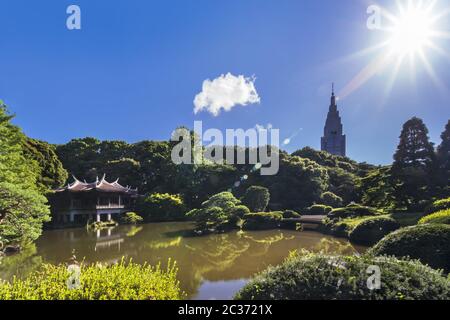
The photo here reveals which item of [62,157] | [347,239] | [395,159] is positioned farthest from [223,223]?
[62,157]

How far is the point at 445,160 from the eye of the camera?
21312 mm

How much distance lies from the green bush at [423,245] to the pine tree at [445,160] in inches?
599

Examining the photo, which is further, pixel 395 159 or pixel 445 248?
pixel 395 159

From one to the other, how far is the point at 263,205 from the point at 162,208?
33.4 ft

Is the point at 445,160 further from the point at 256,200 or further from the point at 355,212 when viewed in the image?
the point at 256,200

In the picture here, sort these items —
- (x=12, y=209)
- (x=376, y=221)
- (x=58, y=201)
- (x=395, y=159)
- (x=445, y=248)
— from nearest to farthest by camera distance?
(x=445, y=248)
(x=12, y=209)
(x=376, y=221)
(x=395, y=159)
(x=58, y=201)

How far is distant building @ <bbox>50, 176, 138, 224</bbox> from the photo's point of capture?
85.7 ft

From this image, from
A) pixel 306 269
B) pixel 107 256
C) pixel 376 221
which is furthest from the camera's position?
pixel 376 221

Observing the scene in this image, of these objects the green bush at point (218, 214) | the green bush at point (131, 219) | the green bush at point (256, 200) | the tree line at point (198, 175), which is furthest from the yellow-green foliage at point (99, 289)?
the green bush at point (131, 219)

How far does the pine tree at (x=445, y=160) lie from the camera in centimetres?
2027

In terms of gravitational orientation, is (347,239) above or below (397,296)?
below
